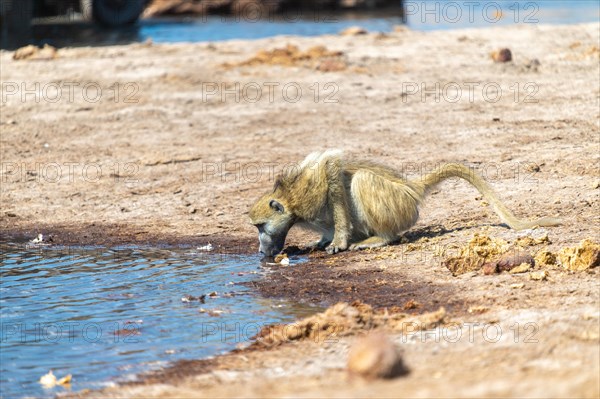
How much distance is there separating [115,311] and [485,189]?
131 inches

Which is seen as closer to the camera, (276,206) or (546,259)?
(546,259)

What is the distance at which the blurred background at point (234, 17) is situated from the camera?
2275 cm

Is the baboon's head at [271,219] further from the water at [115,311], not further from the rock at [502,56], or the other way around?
the rock at [502,56]

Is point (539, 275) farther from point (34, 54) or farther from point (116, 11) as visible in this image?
point (116, 11)

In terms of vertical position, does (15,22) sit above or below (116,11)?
above

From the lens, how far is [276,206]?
9.08 metres

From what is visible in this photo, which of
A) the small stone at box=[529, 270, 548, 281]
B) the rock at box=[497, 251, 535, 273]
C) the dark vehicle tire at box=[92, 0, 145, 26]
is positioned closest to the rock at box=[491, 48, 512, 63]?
Result: the rock at box=[497, 251, 535, 273]

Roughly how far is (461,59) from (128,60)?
198 inches

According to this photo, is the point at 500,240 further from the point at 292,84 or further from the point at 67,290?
the point at 292,84

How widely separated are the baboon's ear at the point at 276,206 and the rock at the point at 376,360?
3748 millimetres

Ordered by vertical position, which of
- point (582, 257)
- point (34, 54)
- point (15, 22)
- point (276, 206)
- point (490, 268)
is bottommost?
point (490, 268)

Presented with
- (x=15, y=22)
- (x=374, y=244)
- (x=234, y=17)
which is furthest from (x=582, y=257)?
(x=234, y=17)

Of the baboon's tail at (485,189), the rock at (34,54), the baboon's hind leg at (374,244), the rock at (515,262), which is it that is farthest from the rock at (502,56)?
the rock at (515,262)

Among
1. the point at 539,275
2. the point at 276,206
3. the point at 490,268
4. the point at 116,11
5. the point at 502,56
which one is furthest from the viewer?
the point at 116,11
